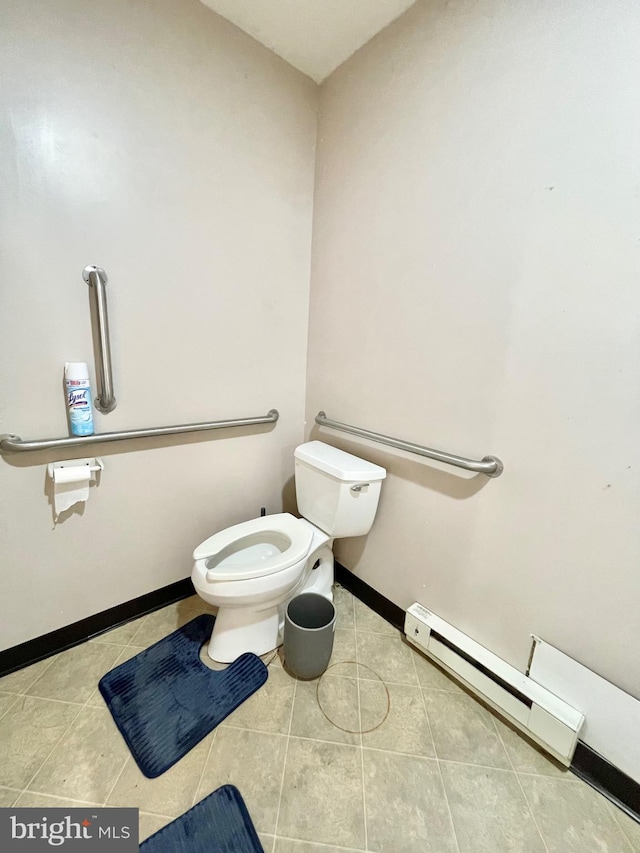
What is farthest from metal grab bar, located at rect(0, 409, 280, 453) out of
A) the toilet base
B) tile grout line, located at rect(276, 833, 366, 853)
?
tile grout line, located at rect(276, 833, 366, 853)

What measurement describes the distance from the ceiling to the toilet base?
2.12 meters

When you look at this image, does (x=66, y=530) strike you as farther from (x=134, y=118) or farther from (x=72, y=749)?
(x=134, y=118)

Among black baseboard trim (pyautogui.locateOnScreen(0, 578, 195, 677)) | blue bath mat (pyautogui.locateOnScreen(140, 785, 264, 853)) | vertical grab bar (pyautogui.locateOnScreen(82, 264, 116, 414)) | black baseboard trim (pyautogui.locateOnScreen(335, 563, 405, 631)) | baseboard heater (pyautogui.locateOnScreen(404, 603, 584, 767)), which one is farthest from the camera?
black baseboard trim (pyautogui.locateOnScreen(335, 563, 405, 631))

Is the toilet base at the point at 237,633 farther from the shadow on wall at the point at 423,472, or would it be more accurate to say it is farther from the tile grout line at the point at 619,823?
the tile grout line at the point at 619,823

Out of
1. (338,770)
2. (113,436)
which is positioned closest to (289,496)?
(113,436)

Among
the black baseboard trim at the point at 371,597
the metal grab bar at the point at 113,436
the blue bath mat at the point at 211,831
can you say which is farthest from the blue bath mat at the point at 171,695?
the metal grab bar at the point at 113,436

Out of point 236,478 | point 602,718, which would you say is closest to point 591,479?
point 602,718

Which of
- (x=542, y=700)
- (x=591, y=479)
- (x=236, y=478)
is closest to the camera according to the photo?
(x=591, y=479)

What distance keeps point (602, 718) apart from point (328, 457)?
110 centimetres

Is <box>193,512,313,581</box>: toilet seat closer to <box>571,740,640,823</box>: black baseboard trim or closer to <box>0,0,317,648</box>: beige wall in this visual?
<box>0,0,317,648</box>: beige wall

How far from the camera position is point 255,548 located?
142 cm

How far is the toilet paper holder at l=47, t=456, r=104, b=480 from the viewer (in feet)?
3.61

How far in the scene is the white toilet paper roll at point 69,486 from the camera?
42.5 inches

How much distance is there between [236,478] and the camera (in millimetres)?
1578
